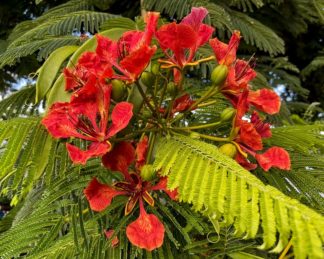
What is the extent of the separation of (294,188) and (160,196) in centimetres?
24

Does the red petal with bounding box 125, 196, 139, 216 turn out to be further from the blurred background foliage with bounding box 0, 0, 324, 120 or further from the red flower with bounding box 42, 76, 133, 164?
the blurred background foliage with bounding box 0, 0, 324, 120

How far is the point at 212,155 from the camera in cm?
58

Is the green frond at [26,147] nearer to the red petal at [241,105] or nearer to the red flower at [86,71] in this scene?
the red flower at [86,71]

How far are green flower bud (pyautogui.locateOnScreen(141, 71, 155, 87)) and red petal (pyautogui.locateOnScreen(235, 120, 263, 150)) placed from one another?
141mm

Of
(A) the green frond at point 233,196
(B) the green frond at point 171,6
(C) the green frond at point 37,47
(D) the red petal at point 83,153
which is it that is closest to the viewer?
(A) the green frond at point 233,196

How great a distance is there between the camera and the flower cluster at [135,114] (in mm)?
644

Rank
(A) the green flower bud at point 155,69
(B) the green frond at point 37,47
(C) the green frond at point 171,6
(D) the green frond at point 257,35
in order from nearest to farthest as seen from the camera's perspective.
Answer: (A) the green flower bud at point 155,69 → (B) the green frond at point 37,47 → (C) the green frond at point 171,6 → (D) the green frond at point 257,35

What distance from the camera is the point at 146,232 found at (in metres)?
0.64

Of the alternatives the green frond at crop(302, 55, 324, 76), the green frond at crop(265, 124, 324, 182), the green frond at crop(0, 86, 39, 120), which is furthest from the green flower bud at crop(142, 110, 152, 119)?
the green frond at crop(302, 55, 324, 76)

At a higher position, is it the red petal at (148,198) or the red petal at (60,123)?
the red petal at (60,123)

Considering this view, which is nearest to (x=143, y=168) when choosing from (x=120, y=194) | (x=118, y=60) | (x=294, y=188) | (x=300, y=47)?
(x=120, y=194)

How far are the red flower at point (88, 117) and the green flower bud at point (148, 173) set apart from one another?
0.06 meters

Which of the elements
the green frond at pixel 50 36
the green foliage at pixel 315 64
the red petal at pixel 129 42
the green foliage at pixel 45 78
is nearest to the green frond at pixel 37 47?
the green frond at pixel 50 36

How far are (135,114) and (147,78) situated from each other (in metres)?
0.06
